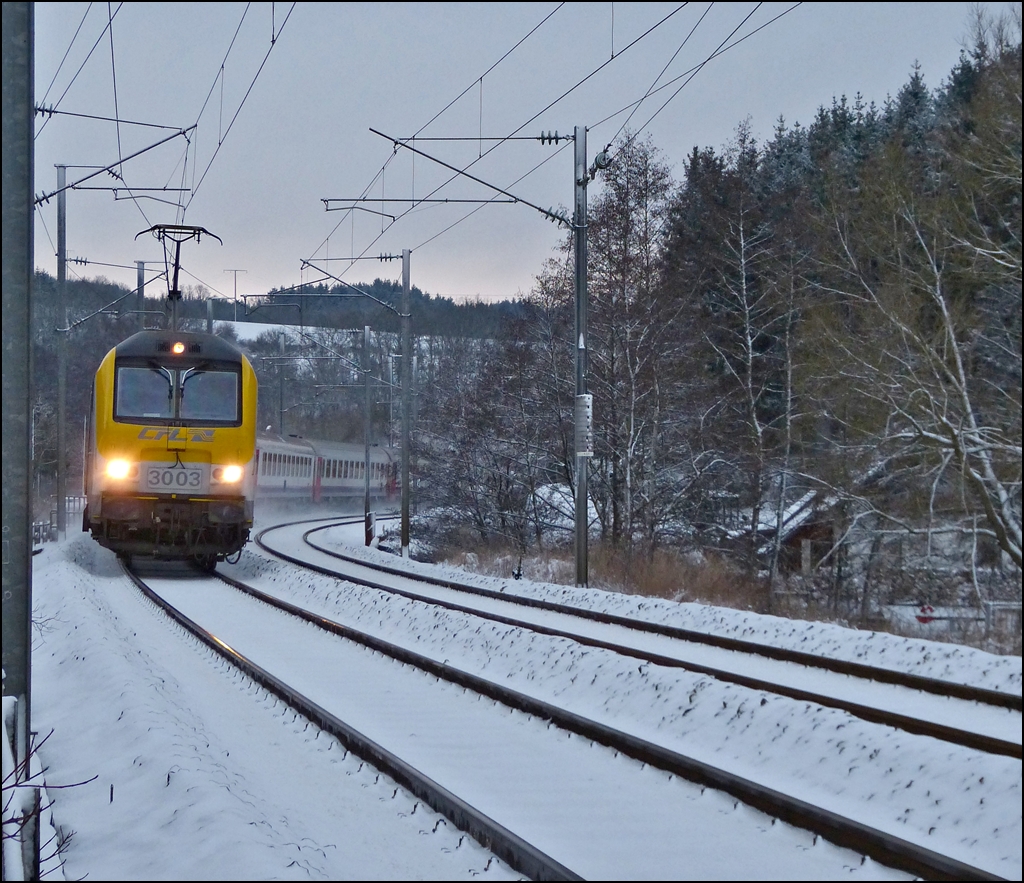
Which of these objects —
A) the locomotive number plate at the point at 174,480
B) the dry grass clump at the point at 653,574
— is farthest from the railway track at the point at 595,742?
the locomotive number plate at the point at 174,480

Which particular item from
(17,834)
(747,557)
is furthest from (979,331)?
(747,557)

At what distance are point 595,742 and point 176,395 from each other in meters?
11.4

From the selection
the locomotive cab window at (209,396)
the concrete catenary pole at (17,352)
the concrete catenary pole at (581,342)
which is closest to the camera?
the concrete catenary pole at (17,352)

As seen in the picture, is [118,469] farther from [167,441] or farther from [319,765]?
[319,765]

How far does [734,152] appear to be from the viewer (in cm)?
2789

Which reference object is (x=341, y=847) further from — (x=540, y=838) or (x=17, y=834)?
(x=17, y=834)

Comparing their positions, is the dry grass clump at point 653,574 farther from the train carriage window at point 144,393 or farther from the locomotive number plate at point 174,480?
the train carriage window at point 144,393

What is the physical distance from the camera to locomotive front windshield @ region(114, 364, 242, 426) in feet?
54.0

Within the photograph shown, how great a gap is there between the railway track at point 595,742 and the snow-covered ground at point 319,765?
0.34 ft

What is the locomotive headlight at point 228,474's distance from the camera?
16859 millimetres

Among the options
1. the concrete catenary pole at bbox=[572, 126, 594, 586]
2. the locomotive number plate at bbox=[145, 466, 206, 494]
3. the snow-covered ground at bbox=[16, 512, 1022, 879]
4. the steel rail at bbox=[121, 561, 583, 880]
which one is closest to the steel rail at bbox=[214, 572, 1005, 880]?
the snow-covered ground at bbox=[16, 512, 1022, 879]

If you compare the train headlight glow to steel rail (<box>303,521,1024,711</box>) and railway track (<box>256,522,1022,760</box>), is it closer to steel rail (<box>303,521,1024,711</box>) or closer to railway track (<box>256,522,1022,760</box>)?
railway track (<box>256,522,1022,760</box>)

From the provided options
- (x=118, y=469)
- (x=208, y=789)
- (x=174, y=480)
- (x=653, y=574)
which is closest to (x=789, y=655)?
(x=208, y=789)

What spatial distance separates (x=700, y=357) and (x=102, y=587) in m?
13.7
